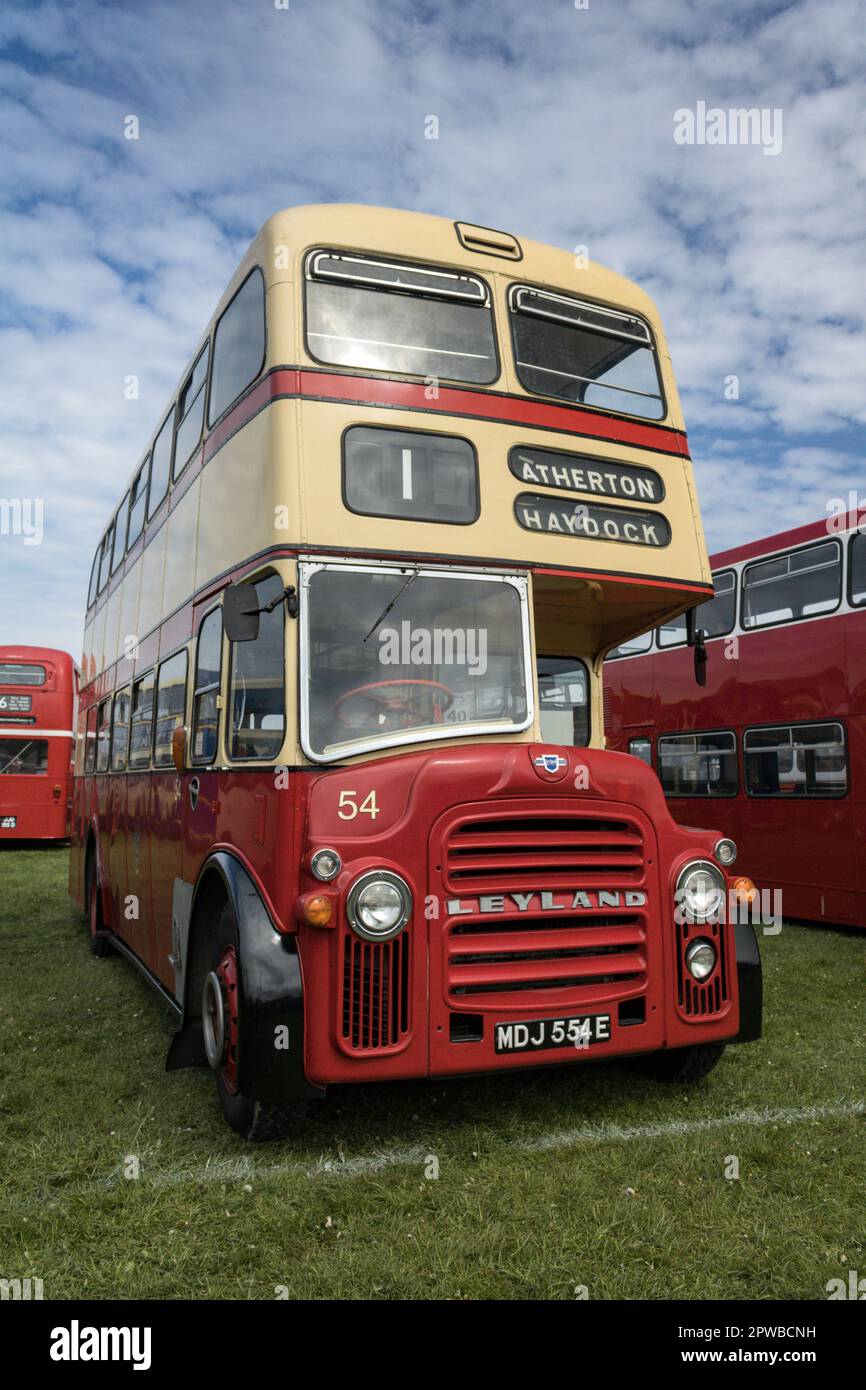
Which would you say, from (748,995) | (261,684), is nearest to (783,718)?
(748,995)

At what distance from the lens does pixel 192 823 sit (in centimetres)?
557

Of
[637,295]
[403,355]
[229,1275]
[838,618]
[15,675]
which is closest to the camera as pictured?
[229,1275]

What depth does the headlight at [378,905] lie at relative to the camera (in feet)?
13.2

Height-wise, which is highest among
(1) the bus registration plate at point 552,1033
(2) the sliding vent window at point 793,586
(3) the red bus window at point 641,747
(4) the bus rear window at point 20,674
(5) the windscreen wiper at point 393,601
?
(4) the bus rear window at point 20,674

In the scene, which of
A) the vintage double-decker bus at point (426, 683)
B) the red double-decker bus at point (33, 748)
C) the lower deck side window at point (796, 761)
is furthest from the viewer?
the red double-decker bus at point (33, 748)

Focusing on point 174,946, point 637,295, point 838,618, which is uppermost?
point 637,295

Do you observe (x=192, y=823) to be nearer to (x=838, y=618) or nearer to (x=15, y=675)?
(x=838, y=618)

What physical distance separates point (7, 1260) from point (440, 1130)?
6.22 feet

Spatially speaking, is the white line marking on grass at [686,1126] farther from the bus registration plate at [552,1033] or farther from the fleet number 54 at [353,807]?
the fleet number 54 at [353,807]

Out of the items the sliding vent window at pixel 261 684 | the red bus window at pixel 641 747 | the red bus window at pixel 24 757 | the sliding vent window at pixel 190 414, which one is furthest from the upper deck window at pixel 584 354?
the red bus window at pixel 24 757

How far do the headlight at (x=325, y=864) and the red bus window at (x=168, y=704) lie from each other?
2.20 meters

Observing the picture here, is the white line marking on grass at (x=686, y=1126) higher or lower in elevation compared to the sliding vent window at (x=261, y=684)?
lower
